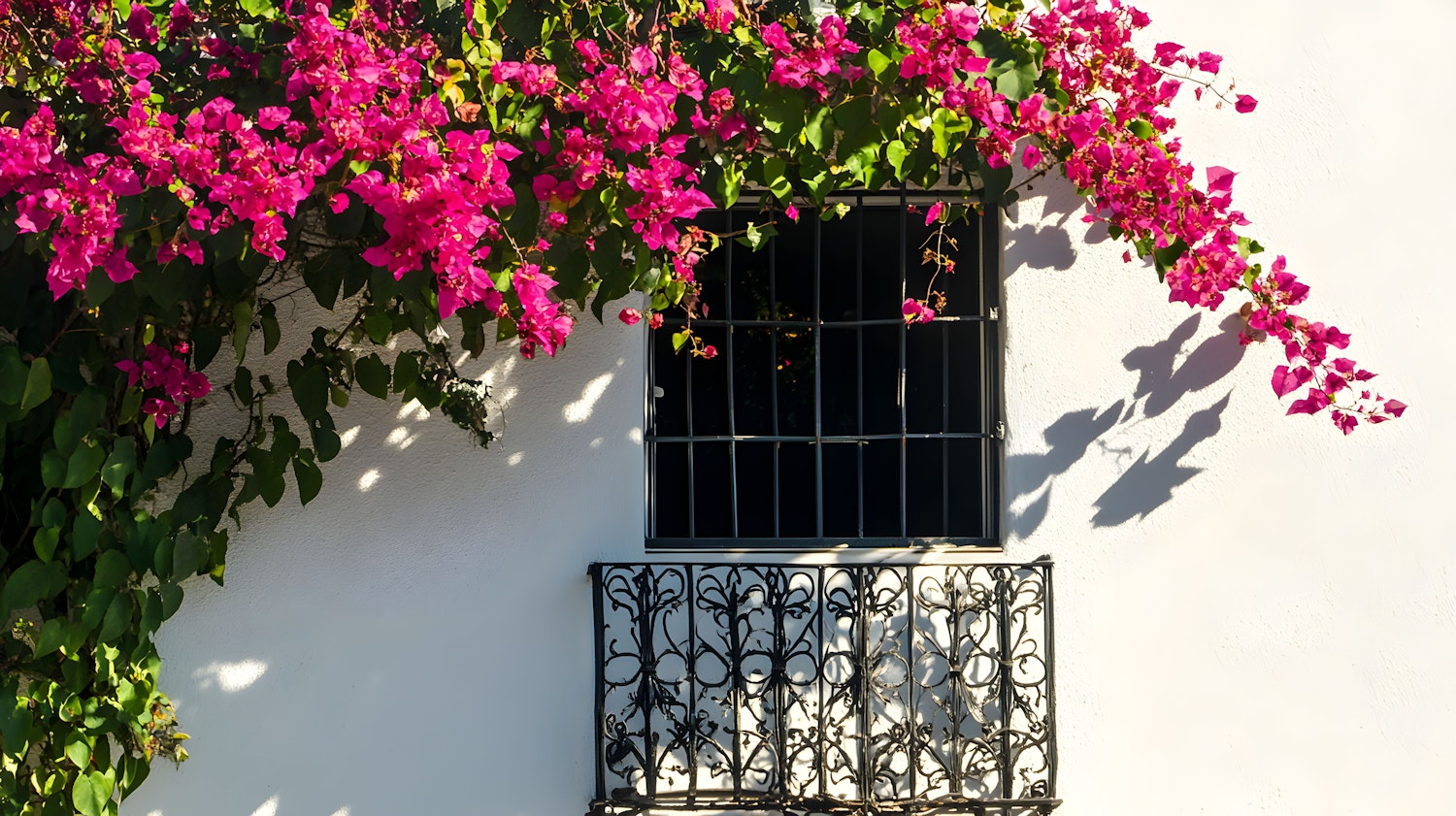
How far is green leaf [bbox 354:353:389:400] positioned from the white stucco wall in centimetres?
24

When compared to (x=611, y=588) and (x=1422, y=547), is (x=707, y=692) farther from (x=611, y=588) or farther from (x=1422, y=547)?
(x=1422, y=547)

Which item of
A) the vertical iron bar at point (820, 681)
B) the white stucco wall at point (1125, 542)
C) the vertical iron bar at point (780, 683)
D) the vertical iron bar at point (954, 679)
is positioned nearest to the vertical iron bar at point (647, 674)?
the white stucco wall at point (1125, 542)

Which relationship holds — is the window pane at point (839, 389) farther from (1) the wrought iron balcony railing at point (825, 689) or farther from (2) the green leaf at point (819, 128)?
(2) the green leaf at point (819, 128)

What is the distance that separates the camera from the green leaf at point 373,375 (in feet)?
8.95

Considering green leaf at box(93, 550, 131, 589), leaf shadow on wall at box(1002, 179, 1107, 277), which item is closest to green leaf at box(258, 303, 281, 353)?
green leaf at box(93, 550, 131, 589)

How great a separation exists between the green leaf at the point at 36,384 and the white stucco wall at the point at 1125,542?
617 millimetres

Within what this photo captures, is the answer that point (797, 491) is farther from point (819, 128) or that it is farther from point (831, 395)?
point (819, 128)

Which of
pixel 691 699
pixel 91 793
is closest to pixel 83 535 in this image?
pixel 91 793

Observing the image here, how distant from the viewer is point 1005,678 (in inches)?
113

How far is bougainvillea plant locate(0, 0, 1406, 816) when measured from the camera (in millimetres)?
2143

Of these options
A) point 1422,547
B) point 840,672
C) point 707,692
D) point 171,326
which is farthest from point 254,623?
point 1422,547

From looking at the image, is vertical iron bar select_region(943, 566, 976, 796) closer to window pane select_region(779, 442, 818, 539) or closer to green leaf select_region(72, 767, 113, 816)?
window pane select_region(779, 442, 818, 539)

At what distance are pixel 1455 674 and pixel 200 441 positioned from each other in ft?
10.7

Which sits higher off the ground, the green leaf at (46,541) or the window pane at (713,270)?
the window pane at (713,270)
